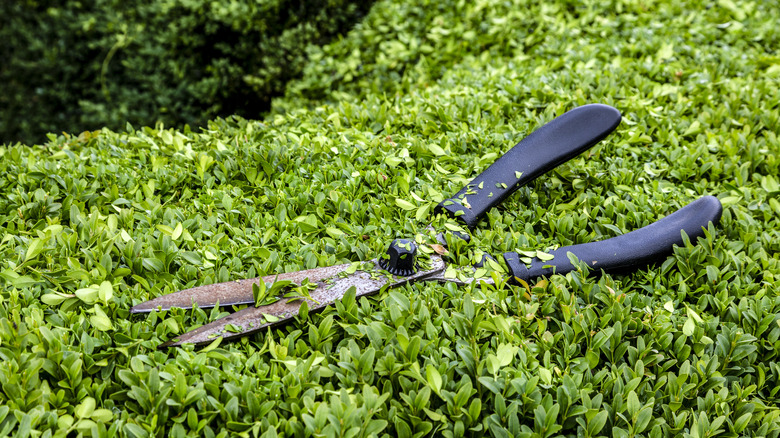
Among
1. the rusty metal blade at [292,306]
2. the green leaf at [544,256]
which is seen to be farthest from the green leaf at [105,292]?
the green leaf at [544,256]

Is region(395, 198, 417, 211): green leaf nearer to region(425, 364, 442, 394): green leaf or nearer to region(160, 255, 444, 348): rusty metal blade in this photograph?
region(160, 255, 444, 348): rusty metal blade

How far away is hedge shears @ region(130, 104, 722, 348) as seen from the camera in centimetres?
174

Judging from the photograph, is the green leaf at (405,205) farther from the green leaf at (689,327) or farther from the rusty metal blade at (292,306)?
the green leaf at (689,327)

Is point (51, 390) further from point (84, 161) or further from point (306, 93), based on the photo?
point (306, 93)

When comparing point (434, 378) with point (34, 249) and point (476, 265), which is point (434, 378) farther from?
point (34, 249)

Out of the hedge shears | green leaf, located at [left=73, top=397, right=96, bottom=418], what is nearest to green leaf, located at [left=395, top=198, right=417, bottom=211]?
the hedge shears

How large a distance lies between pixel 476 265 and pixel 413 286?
0.25m

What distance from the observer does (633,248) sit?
2014 millimetres

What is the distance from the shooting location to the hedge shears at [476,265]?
1.74 meters

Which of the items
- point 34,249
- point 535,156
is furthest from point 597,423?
point 34,249

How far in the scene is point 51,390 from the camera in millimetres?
1571

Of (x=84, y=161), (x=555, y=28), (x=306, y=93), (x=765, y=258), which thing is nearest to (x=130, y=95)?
(x=306, y=93)

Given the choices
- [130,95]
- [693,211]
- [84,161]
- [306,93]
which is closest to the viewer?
[693,211]

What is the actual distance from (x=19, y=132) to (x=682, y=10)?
6702mm
